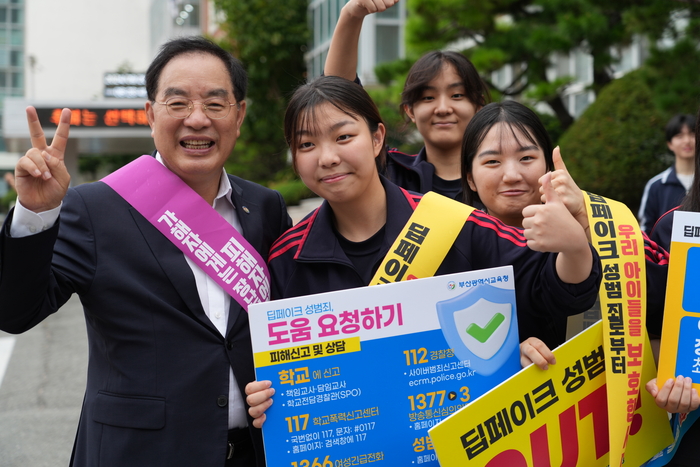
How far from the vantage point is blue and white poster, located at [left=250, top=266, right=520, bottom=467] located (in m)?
1.98

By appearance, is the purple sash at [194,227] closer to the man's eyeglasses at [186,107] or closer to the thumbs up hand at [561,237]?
the man's eyeglasses at [186,107]

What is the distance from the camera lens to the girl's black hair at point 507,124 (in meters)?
2.55

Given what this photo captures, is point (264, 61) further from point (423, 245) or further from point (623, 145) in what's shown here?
point (423, 245)

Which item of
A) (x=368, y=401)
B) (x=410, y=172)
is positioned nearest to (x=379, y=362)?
(x=368, y=401)

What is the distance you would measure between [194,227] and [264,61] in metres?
18.9

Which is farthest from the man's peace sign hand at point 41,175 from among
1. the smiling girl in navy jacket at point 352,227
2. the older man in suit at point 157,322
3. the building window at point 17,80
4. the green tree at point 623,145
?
the building window at point 17,80

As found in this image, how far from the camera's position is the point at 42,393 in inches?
247

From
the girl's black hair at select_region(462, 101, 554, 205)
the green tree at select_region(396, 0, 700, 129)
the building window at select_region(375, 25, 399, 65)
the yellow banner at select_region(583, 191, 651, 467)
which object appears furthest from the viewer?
the building window at select_region(375, 25, 399, 65)

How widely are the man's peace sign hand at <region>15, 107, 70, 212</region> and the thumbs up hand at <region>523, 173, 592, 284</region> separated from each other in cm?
133

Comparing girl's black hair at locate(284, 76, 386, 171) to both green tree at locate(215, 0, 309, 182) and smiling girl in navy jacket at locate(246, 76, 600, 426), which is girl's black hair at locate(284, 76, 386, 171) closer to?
smiling girl in navy jacket at locate(246, 76, 600, 426)

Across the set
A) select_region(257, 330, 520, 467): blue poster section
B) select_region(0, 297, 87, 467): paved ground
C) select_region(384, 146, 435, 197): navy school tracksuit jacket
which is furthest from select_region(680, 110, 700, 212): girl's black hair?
select_region(0, 297, 87, 467): paved ground

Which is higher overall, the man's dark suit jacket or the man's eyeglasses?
the man's eyeglasses

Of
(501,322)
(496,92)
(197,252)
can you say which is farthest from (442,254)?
(496,92)

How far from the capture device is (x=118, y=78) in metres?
28.9
